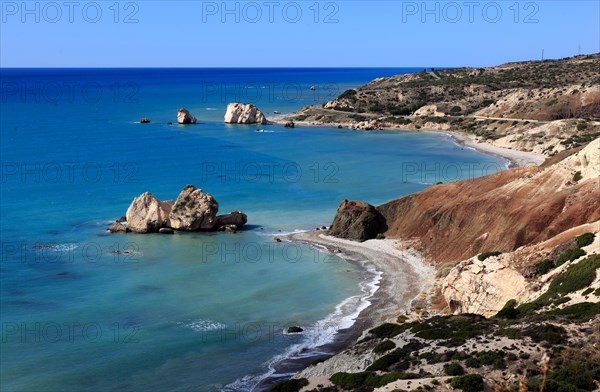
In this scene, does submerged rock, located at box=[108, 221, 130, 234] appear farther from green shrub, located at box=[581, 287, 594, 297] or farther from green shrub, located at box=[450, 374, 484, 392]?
green shrub, located at box=[450, 374, 484, 392]

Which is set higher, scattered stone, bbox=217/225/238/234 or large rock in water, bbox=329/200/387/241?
large rock in water, bbox=329/200/387/241

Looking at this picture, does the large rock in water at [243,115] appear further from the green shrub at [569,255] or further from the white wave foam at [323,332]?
the green shrub at [569,255]

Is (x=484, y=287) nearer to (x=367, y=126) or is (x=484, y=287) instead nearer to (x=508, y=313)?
(x=508, y=313)

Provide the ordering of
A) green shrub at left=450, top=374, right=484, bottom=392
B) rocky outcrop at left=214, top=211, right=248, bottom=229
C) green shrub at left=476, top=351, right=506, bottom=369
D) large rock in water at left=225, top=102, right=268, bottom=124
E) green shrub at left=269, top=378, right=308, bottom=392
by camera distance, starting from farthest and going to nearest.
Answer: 1. large rock in water at left=225, top=102, right=268, bottom=124
2. rocky outcrop at left=214, top=211, right=248, bottom=229
3. green shrub at left=269, top=378, right=308, bottom=392
4. green shrub at left=476, top=351, right=506, bottom=369
5. green shrub at left=450, top=374, right=484, bottom=392

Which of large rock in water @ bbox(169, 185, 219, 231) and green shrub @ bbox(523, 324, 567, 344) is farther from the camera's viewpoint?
large rock in water @ bbox(169, 185, 219, 231)

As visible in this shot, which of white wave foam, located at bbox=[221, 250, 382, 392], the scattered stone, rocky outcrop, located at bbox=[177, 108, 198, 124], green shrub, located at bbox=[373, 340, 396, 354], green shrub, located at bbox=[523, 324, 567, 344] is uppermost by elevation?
rocky outcrop, located at bbox=[177, 108, 198, 124]

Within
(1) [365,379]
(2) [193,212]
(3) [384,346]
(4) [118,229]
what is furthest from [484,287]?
(4) [118,229]

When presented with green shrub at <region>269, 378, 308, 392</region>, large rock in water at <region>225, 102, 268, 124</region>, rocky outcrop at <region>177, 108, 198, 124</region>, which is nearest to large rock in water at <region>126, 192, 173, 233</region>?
green shrub at <region>269, 378, 308, 392</region>
